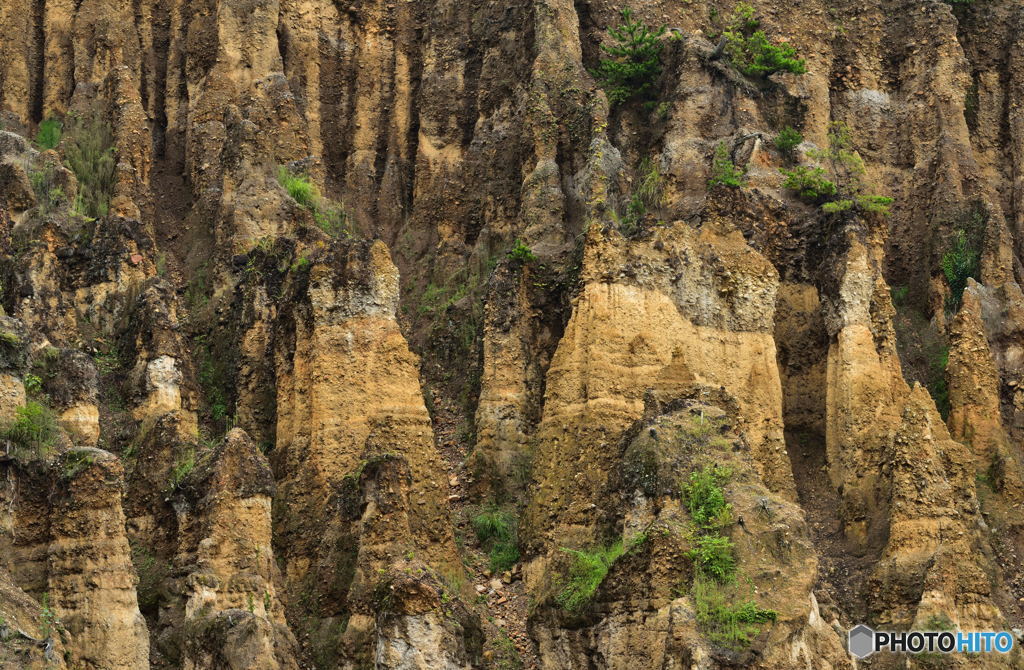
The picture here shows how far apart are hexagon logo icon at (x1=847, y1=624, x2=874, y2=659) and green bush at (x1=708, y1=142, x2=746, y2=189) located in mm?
13576

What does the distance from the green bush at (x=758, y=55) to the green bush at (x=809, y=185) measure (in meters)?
4.80

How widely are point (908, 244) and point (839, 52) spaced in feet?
25.2

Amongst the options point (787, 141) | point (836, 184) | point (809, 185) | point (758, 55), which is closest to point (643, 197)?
point (809, 185)

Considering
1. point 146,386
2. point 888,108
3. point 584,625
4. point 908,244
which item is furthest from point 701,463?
point 888,108

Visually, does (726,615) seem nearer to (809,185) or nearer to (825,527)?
(825,527)

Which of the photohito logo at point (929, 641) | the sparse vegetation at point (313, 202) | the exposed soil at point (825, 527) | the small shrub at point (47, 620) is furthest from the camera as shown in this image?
the sparse vegetation at point (313, 202)

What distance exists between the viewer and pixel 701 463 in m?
39.9

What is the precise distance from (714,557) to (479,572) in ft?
22.5

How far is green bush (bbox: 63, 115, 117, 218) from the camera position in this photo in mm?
50750

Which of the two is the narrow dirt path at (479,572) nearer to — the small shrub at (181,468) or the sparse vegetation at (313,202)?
the small shrub at (181,468)

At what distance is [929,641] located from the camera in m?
42.3

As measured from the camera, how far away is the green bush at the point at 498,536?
42.2 metres

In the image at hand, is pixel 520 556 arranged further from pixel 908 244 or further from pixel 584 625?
pixel 908 244

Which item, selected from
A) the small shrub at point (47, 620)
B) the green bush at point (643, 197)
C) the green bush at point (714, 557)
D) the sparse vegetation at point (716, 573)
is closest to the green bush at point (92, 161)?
Answer: the green bush at point (643, 197)
